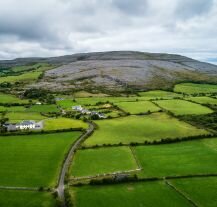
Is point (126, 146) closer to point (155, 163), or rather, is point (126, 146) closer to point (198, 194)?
point (155, 163)

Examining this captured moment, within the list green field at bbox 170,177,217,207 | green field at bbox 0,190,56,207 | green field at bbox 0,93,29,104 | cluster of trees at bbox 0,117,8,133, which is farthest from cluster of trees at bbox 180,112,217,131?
green field at bbox 0,93,29,104

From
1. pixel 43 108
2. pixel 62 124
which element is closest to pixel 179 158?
pixel 62 124

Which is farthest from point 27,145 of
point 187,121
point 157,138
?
point 187,121

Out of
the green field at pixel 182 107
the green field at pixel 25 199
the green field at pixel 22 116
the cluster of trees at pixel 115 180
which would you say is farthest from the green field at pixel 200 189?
the green field at pixel 22 116

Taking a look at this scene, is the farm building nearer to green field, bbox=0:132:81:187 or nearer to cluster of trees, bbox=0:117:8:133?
cluster of trees, bbox=0:117:8:133

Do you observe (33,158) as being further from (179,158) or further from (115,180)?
(179,158)

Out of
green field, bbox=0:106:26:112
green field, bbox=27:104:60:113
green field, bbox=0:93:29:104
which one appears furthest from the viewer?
green field, bbox=0:93:29:104
